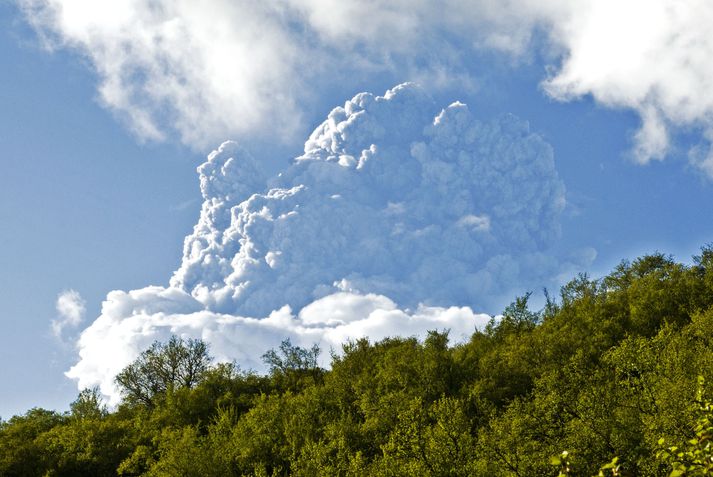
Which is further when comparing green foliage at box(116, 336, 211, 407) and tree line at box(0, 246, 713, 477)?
green foliage at box(116, 336, 211, 407)

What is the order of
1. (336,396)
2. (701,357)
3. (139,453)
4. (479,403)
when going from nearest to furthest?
(701,357) < (479,403) < (139,453) < (336,396)

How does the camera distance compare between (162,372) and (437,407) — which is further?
(162,372)

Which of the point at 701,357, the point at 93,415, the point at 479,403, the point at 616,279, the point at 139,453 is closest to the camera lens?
the point at 701,357

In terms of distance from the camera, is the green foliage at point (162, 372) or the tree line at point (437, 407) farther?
the green foliage at point (162, 372)

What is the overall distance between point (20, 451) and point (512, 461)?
230 ft

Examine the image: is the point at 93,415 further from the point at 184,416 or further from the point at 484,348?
the point at 484,348

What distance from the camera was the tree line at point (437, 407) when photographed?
4891cm

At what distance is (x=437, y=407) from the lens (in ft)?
223

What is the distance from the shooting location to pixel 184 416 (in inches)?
3767

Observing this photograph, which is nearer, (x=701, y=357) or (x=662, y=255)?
(x=701, y=357)

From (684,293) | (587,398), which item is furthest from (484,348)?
(587,398)

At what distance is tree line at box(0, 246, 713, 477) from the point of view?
4891 centimetres

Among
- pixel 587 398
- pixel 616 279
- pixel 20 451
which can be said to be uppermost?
pixel 616 279

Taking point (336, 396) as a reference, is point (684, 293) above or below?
above
